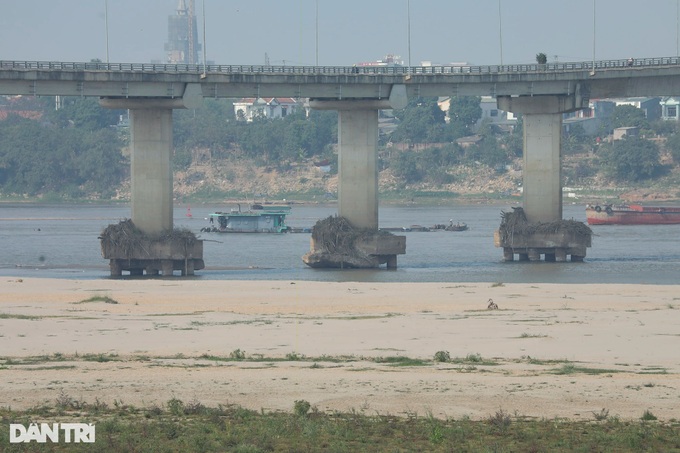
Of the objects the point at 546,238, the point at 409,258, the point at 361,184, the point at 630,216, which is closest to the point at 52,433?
the point at 361,184

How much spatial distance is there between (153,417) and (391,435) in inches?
221

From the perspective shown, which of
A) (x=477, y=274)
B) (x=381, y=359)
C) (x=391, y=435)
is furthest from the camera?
(x=477, y=274)

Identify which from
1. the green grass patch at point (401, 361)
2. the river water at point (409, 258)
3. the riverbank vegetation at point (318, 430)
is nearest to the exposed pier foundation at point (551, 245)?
the river water at point (409, 258)

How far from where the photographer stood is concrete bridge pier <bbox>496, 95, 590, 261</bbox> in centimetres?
9500

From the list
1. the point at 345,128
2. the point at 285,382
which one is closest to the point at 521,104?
the point at 345,128

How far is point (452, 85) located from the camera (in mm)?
95562

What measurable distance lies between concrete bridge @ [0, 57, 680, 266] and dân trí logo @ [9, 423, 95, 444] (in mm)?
54597

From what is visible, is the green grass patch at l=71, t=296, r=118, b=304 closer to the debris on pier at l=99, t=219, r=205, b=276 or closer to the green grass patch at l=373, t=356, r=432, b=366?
the green grass patch at l=373, t=356, r=432, b=366

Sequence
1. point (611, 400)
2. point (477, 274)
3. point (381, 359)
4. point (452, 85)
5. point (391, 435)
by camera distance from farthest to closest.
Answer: point (452, 85), point (477, 274), point (381, 359), point (611, 400), point (391, 435)

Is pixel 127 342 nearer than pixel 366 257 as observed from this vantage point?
Yes

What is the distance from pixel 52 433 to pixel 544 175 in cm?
6848

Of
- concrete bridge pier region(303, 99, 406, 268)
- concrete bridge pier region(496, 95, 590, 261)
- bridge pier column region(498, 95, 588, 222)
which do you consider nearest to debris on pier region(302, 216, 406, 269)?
concrete bridge pier region(303, 99, 406, 268)

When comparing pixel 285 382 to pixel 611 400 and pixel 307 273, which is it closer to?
pixel 611 400

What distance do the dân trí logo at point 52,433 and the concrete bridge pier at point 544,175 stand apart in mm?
66949
